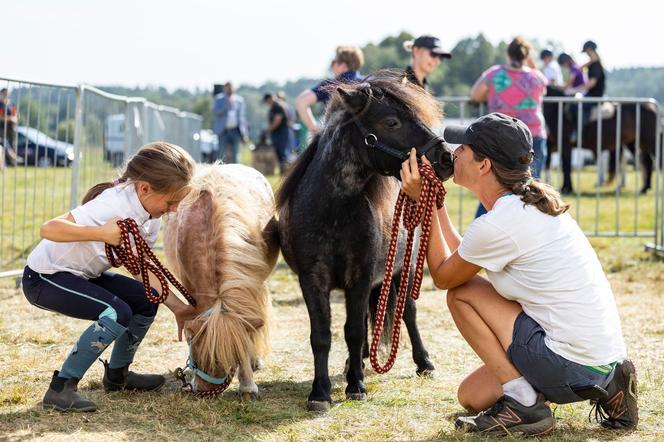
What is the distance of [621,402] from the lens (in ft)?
11.9

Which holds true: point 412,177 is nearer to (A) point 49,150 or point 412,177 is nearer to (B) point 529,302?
(B) point 529,302

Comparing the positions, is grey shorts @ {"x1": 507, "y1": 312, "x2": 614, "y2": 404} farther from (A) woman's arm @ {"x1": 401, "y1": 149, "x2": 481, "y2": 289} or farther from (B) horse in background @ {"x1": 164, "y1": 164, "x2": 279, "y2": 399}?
(B) horse in background @ {"x1": 164, "y1": 164, "x2": 279, "y2": 399}

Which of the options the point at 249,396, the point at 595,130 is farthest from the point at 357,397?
the point at 595,130

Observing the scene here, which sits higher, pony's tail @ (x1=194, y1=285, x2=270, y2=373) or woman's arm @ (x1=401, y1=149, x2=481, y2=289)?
woman's arm @ (x1=401, y1=149, x2=481, y2=289)

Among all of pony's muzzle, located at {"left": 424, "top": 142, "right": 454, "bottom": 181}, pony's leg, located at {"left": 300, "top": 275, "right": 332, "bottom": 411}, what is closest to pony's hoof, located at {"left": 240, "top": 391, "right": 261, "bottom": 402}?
pony's leg, located at {"left": 300, "top": 275, "right": 332, "bottom": 411}

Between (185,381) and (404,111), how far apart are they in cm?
170

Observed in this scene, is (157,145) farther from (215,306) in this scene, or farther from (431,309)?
(431,309)

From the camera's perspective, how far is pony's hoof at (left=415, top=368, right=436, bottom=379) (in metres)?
4.75

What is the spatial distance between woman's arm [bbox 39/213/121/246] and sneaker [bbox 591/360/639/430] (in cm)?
225

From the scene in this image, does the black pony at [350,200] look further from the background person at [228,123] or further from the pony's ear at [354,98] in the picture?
the background person at [228,123]

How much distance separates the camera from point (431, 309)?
670 centimetres

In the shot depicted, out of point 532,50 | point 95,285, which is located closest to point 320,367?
point 95,285

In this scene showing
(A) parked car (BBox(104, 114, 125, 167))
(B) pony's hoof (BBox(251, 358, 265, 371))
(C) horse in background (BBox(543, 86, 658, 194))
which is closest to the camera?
(B) pony's hoof (BBox(251, 358, 265, 371))

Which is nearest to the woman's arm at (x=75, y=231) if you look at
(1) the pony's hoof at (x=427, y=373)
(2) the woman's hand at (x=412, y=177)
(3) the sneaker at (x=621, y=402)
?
(2) the woman's hand at (x=412, y=177)
